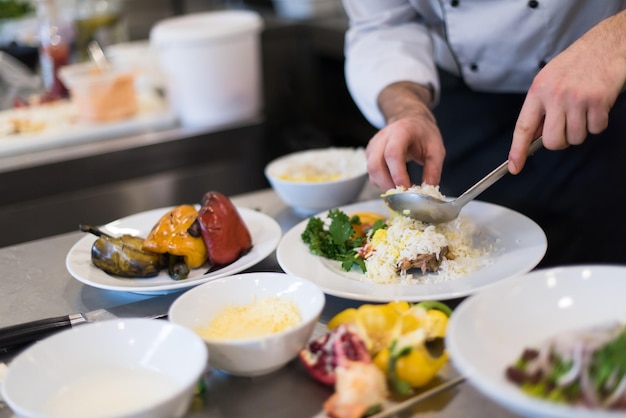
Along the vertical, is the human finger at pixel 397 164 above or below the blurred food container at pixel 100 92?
above

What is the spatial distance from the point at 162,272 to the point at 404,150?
51cm

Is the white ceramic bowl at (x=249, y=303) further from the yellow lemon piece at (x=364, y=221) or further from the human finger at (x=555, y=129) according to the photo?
the human finger at (x=555, y=129)

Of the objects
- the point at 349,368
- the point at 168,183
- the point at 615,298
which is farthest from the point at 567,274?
the point at 168,183

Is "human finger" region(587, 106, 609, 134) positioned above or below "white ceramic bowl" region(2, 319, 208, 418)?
above

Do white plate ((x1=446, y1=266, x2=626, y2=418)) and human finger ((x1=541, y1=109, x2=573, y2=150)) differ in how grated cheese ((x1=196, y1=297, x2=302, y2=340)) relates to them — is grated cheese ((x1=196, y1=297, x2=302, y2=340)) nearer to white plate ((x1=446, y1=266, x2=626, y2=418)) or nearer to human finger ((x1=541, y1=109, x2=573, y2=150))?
white plate ((x1=446, y1=266, x2=626, y2=418))

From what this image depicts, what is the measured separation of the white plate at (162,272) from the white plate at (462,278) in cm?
5

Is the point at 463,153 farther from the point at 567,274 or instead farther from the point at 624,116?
the point at 567,274

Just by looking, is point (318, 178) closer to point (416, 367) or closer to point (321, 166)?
point (321, 166)

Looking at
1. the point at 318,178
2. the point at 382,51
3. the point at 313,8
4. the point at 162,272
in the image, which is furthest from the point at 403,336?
the point at 313,8

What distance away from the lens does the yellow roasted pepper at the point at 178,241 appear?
126 centimetres

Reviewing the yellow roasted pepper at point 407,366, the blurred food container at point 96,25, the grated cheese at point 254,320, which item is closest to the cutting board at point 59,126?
the blurred food container at point 96,25

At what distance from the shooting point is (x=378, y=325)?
37.8 inches

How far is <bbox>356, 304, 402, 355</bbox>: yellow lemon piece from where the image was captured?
0.94m

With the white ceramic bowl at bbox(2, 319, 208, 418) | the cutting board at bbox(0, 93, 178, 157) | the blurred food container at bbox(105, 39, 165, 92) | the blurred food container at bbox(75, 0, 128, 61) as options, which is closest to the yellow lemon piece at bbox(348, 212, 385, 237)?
the white ceramic bowl at bbox(2, 319, 208, 418)
